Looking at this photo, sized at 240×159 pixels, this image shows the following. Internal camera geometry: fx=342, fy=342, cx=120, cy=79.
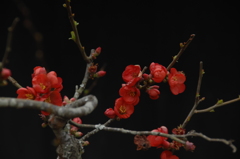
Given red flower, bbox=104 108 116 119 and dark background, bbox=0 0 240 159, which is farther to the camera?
dark background, bbox=0 0 240 159

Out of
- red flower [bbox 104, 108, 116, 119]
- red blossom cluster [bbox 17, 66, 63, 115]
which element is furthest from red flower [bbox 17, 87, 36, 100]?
red flower [bbox 104, 108, 116, 119]

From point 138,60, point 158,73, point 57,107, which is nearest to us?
point 57,107

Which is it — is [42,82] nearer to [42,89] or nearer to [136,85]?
[42,89]

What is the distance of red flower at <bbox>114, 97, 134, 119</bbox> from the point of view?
0.48 m

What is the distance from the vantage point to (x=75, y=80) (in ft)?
3.76

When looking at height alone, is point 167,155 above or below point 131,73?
below

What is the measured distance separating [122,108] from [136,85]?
1.5 inches

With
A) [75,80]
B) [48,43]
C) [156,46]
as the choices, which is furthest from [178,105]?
[48,43]

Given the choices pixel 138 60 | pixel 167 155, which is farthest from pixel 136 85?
pixel 138 60

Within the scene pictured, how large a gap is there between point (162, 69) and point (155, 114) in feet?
2.27

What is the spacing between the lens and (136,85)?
47cm

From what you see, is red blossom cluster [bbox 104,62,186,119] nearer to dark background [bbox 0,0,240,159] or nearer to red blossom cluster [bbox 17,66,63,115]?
red blossom cluster [bbox 17,66,63,115]

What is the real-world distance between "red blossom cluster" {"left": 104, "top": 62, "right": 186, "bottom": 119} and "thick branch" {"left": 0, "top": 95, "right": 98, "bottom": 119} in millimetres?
90

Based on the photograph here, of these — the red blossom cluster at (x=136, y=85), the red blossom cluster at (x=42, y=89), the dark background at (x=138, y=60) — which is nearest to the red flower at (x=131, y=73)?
the red blossom cluster at (x=136, y=85)
